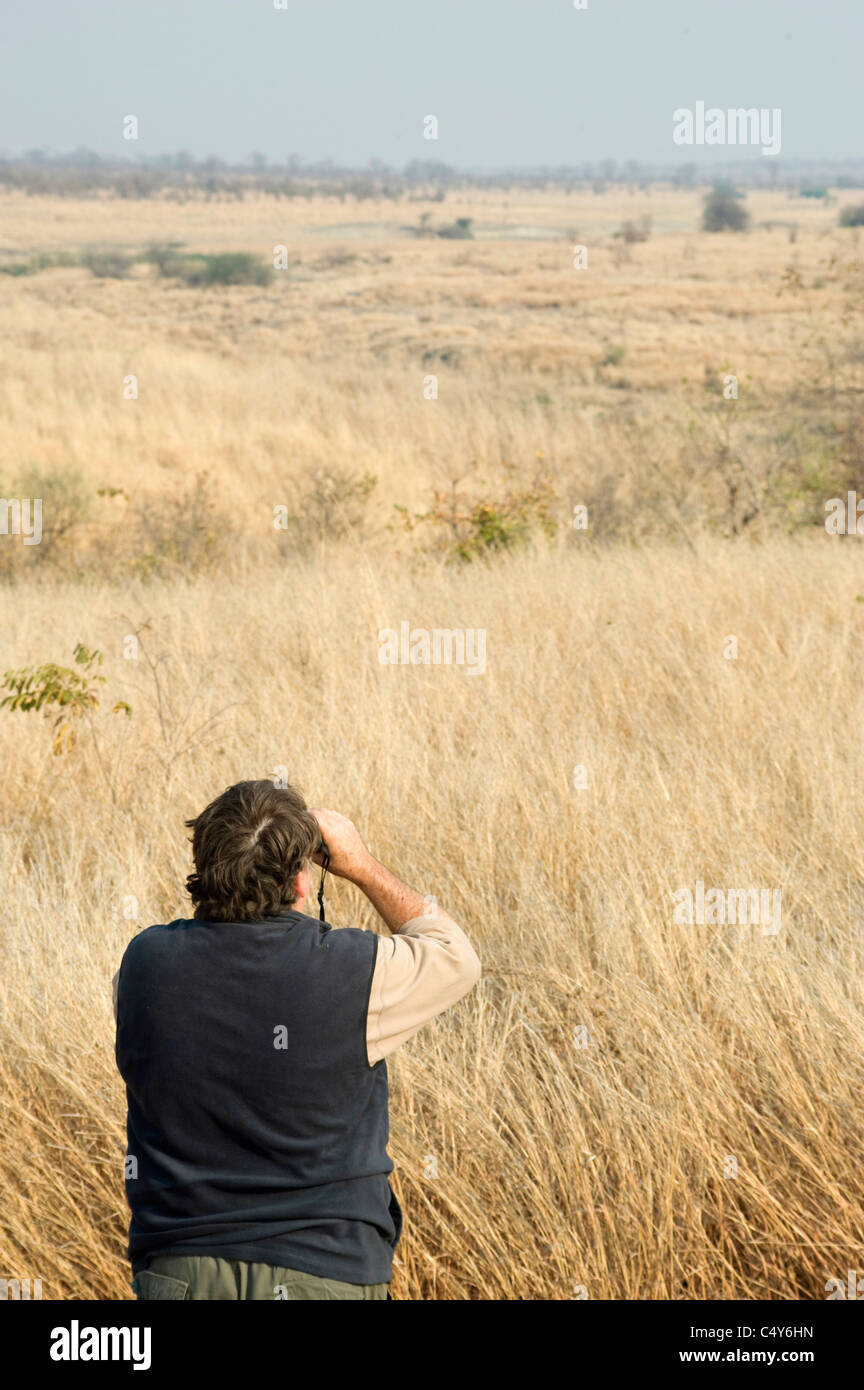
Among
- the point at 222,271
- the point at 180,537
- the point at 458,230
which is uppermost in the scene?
the point at 458,230

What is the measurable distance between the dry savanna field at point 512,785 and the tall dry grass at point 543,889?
15 millimetres

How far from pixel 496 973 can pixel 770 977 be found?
0.78 m

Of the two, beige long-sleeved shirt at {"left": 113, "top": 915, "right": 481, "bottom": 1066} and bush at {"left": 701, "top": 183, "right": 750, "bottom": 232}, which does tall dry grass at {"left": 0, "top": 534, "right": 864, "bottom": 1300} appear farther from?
bush at {"left": 701, "top": 183, "right": 750, "bottom": 232}

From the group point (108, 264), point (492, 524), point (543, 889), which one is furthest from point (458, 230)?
point (543, 889)

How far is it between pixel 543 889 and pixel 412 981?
196 cm

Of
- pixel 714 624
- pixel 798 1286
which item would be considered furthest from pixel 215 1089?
pixel 714 624

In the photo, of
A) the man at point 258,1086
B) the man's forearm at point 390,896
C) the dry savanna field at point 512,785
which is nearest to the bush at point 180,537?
the dry savanna field at point 512,785

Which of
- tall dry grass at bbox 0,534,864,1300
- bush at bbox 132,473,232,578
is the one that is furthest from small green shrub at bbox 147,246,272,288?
tall dry grass at bbox 0,534,864,1300

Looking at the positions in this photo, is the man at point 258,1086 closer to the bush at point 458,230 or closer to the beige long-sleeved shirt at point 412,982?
the beige long-sleeved shirt at point 412,982

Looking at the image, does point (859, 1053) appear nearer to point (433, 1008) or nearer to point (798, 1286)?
point (798, 1286)

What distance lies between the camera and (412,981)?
2029 millimetres

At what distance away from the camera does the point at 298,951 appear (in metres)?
1.97

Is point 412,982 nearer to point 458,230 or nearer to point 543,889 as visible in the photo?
point 543,889

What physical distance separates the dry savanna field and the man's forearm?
0.71 m
